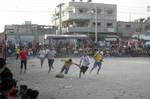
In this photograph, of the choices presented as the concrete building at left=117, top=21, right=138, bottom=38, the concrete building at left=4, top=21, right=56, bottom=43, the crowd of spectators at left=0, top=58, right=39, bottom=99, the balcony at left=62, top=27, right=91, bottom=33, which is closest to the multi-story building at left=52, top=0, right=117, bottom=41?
the balcony at left=62, top=27, right=91, bottom=33

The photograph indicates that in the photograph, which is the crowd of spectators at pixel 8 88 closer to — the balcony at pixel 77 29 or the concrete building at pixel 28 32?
the concrete building at pixel 28 32

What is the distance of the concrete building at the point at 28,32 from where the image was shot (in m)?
72.7

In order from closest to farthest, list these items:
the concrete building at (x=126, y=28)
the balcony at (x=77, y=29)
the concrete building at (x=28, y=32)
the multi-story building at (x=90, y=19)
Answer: the concrete building at (x=28, y=32) → the balcony at (x=77, y=29) → the multi-story building at (x=90, y=19) → the concrete building at (x=126, y=28)

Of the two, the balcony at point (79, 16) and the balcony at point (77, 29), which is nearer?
the balcony at point (77, 29)

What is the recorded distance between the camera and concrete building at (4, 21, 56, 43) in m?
72.7

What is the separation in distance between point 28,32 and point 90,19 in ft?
38.4

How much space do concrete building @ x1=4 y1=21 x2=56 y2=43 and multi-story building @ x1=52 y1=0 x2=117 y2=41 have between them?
9.73ft

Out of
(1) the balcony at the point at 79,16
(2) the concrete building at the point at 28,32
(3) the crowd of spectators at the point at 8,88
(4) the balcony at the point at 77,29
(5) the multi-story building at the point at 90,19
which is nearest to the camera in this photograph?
(3) the crowd of spectators at the point at 8,88

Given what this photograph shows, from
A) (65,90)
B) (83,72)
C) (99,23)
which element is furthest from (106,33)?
(65,90)

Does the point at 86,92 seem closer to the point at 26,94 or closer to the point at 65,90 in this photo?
the point at 65,90

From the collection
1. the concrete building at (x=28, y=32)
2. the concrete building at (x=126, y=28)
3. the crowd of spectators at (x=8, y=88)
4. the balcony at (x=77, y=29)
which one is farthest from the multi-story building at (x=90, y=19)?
the crowd of spectators at (x=8, y=88)

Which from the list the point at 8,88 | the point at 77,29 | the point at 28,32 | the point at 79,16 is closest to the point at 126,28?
the point at 79,16

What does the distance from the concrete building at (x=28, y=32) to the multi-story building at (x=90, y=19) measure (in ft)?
9.73

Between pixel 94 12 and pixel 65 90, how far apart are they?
71.5 m
